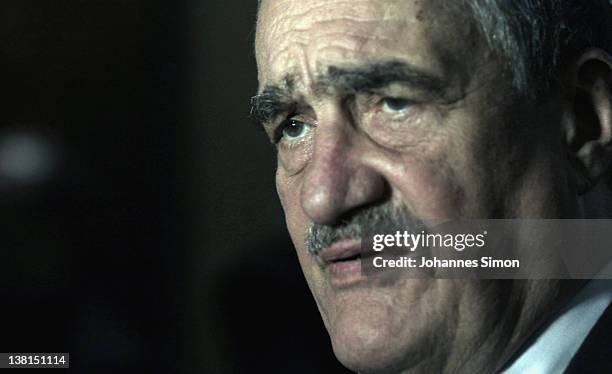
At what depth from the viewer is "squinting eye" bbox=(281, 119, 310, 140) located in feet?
4.41

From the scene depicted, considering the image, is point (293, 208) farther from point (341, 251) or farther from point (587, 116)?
point (587, 116)

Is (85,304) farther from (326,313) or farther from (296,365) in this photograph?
(326,313)

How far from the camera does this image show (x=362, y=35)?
122cm

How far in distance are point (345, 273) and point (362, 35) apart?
289 millimetres

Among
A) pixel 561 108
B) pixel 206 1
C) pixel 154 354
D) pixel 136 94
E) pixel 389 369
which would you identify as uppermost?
pixel 206 1

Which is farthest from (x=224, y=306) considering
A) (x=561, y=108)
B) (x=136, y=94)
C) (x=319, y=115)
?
(x=561, y=108)

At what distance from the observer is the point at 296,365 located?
176cm

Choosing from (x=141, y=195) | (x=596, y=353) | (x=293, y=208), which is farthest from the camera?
(x=141, y=195)

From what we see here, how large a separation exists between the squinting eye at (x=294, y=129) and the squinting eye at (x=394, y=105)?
0.14 meters

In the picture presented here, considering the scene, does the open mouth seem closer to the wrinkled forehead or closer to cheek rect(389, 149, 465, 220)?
cheek rect(389, 149, 465, 220)

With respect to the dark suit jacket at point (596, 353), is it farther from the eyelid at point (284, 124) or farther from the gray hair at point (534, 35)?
the eyelid at point (284, 124)

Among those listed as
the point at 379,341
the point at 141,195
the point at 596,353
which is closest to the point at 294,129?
the point at 379,341

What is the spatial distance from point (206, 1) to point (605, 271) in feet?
3.33

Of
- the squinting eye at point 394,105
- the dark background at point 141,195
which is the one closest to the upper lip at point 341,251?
the squinting eye at point 394,105
